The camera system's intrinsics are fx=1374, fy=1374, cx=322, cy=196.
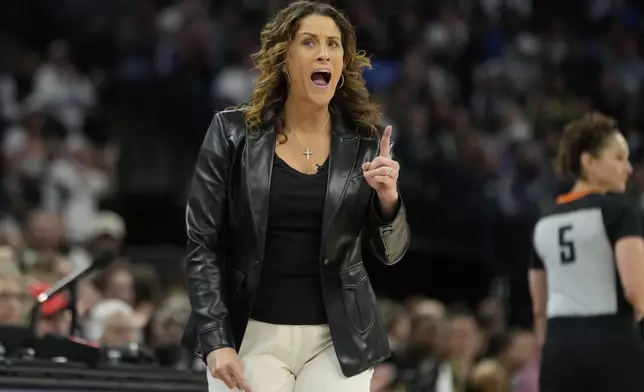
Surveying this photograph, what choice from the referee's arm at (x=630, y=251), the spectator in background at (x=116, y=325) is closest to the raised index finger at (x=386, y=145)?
the referee's arm at (x=630, y=251)

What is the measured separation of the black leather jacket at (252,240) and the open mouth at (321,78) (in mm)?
180

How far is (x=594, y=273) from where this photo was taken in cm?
570

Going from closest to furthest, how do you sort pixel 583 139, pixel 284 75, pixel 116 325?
pixel 284 75
pixel 583 139
pixel 116 325

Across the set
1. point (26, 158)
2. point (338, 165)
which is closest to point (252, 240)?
point (338, 165)

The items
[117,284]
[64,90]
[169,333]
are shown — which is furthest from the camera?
[64,90]

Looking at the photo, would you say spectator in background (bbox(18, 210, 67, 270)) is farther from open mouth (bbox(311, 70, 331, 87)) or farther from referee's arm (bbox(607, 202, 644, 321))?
open mouth (bbox(311, 70, 331, 87))

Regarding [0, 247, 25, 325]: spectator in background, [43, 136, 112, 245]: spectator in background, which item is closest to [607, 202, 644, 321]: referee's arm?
[0, 247, 25, 325]: spectator in background

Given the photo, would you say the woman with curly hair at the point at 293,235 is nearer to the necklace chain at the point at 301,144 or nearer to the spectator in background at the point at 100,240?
the necklace chain at the point at 301,144

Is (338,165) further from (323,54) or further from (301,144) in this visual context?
(323,54)

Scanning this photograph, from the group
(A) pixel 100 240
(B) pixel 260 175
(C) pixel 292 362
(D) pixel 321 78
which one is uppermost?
(D) pixel 321 78

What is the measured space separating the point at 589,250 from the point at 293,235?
2168mm

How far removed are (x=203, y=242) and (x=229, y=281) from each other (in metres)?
0.14

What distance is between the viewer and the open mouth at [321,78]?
154 inches

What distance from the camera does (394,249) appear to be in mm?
3934
